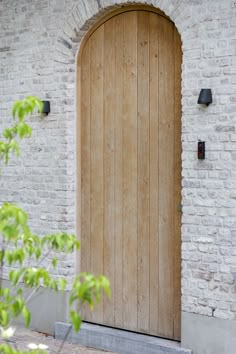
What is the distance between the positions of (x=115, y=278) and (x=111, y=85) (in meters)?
1.76

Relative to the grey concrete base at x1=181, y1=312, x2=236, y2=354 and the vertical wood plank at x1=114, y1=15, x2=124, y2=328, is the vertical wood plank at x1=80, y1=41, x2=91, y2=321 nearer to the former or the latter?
the vertical wood plank at x1=114, y1=15, x2=124, y2=328

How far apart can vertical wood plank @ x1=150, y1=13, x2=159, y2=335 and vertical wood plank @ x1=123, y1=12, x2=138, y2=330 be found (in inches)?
Answer: 6.8

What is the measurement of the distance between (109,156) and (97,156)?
149mm

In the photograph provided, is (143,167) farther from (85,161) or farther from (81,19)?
(81,19)

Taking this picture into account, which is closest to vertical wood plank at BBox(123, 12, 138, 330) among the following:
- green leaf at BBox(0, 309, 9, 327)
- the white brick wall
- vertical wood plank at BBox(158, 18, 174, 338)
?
vertical wood plank at BBox(158, 18, 174, 338)

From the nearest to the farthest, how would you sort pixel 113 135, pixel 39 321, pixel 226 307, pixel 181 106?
pixel 226 307 → pixel 181 106 → pixel 113 135 → pixel 39 321

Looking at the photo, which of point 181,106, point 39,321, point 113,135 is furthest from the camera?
point 39,321

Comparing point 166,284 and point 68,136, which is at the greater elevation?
point 68,136

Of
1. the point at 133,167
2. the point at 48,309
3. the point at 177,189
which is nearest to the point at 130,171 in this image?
the point at 133,167

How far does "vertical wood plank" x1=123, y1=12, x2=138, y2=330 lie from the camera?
5680mm

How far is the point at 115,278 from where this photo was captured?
5.85m

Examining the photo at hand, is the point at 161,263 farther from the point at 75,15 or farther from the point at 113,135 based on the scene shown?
the point at 75,15

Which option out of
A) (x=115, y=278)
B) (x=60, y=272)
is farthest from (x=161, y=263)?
(x=60, y=272)

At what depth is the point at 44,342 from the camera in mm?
5875
